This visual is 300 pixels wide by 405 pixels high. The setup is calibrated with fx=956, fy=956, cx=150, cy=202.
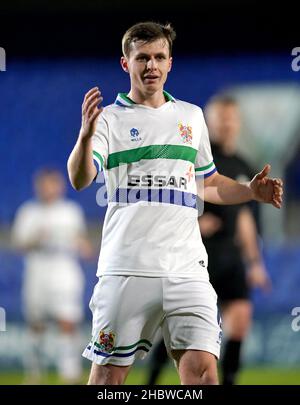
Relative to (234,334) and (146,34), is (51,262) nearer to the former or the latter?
(234,334)

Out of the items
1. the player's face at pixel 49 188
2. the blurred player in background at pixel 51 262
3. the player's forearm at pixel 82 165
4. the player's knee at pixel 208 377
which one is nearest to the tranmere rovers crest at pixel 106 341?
the player's knee at pixel 208 377

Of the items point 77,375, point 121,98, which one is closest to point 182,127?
point 121,98

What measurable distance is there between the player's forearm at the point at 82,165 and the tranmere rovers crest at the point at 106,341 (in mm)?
575

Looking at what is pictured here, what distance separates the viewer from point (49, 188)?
8883mm

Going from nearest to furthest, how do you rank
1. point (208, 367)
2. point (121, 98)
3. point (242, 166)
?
1. point (208, 367)
2. point (121, 98)
3. point (242, 166)

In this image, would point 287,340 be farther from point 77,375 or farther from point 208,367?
point 208,367

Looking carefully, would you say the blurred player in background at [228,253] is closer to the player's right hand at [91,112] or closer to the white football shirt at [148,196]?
the white football shirt at [148,196]

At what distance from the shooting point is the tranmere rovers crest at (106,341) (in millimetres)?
3668

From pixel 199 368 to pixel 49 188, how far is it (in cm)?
542

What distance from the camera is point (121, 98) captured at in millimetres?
3869

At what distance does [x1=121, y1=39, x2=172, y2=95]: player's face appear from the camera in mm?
3725

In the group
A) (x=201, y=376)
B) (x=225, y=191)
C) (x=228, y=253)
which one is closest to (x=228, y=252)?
(x=228, y=253)

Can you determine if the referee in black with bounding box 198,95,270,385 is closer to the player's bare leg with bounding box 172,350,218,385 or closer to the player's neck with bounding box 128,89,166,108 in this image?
the player's neck with bounding box 128,89,166,108

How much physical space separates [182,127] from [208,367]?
3.11 ft
